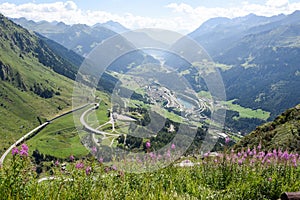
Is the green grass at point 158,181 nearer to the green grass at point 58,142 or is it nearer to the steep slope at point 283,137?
the steep slope at point 283,137

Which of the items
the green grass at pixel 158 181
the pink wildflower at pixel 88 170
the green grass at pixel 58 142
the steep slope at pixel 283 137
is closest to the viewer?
the green grass at pixel 158 181

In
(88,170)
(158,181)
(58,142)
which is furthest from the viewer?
(58,142)

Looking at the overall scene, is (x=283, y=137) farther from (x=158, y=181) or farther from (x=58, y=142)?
(x=58, y=142)

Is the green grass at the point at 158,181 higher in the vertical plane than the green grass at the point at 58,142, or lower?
higher

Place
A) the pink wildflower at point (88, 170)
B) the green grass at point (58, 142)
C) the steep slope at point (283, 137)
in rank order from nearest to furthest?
1. the pink wildflower at point (88, 170)
2. the steep slope at point (283, 137)
3. the green grass at point (58, 142)

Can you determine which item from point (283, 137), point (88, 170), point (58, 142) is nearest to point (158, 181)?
point (88, 170)

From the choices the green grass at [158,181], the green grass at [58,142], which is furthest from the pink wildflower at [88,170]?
the green grass at [58,142]

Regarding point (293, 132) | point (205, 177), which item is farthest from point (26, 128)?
point (205, 177)

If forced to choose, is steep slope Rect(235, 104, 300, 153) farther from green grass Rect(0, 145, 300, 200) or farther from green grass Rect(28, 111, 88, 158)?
green grass Rect(28, 111, 88, 158)

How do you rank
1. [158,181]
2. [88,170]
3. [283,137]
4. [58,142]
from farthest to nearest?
1. [58,142]
2. [283,137]
3. [158,181]
4. [88,170]

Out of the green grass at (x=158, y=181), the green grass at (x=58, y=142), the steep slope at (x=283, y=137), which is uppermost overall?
the green grass at (x=158, y=181)

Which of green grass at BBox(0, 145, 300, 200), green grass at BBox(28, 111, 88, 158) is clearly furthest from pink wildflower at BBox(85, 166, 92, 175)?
green grass at BBox(28, 111, 88, 158)

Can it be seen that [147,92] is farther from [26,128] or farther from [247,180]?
[26,128]

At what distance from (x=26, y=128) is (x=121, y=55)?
7641 inches
